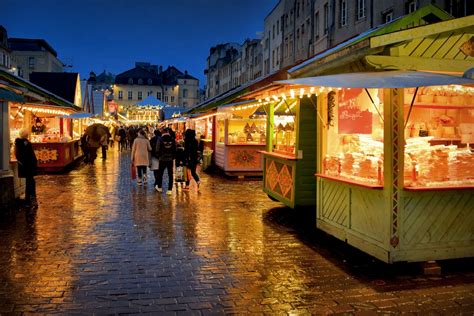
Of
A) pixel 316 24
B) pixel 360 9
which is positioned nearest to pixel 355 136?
pixel 360 9

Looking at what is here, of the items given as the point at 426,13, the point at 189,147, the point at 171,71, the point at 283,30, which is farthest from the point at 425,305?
the point at 171,71

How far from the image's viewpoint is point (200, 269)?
246 inches

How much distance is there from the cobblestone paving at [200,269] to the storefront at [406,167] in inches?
15.5

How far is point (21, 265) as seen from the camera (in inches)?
250

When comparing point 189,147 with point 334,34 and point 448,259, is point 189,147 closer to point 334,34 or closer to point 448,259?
point 448,259

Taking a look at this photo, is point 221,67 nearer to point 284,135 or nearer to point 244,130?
point 244,130

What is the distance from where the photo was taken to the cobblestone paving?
5.01 m

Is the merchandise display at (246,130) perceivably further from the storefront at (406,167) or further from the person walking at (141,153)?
the storefront at (406,167)

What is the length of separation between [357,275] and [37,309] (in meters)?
3.75

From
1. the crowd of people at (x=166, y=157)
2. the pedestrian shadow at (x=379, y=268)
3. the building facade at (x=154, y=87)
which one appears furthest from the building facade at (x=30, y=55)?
the pedestrian shadow at (x=379, y=268)

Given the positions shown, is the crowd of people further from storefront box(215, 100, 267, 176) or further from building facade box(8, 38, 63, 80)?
building facade box(8, 38, 63, 80)

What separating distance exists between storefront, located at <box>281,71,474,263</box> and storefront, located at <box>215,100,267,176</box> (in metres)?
9.71

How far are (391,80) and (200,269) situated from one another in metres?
3.36

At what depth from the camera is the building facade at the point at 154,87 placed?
3898 inches
